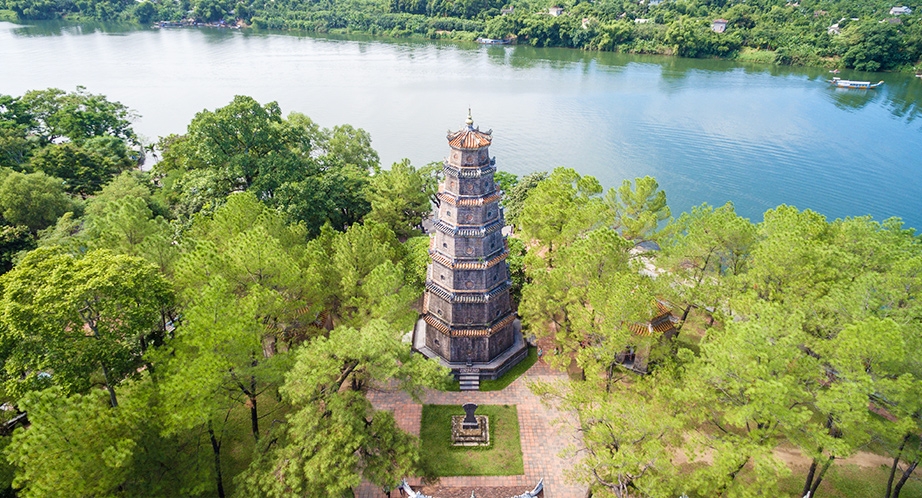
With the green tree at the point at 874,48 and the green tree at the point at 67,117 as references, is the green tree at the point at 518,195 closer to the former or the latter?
the green tree at the point at 67,117

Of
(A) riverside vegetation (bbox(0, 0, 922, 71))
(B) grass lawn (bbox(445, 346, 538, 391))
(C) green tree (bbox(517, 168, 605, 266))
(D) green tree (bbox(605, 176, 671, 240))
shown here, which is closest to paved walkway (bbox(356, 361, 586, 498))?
(B) grass lawn (bbox(445, 346, 538, 391))

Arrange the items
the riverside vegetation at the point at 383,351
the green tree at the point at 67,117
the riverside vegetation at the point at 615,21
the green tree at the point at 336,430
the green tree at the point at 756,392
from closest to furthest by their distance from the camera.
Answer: the riverside vegetation at the point at 383,351 → the green tree at the point at 756,392 → the green tree at the point at 336,430 → the green tree at the point at 67,117 → the riverside vegetation at the point at 615,21

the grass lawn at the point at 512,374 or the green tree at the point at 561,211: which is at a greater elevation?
the green tree at the point at 561,211

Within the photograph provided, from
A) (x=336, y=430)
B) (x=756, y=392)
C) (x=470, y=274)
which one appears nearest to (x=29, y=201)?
(x=336, y=430)

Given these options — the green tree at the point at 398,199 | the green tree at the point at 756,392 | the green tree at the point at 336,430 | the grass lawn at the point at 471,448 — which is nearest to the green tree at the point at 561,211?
the green tree at the point at 398,199

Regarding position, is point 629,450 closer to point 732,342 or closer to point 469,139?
point 732,342

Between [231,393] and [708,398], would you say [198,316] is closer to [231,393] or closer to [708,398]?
[231,393]
